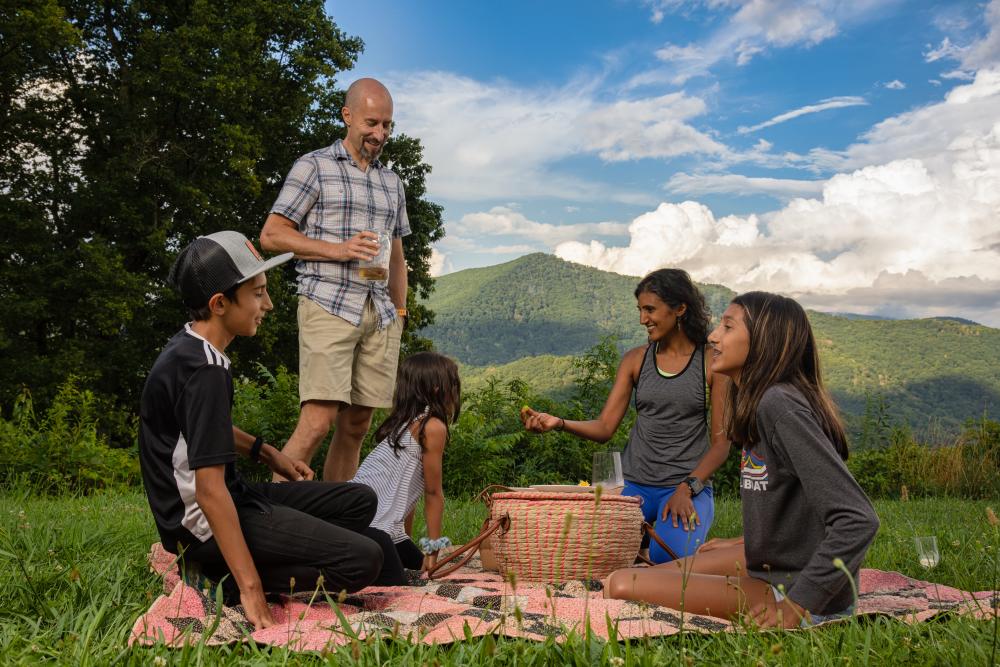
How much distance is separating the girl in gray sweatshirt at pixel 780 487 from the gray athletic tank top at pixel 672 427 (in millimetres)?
1479

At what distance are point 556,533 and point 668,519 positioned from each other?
1111mm

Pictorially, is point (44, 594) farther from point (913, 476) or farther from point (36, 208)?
point (36, 208)

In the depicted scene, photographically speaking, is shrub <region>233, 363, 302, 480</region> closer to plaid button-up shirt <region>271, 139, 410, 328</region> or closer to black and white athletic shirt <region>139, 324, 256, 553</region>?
plaid button-up shirt <region>271, 139, 410, 328</region>

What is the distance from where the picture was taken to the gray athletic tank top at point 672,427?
4.64 meters

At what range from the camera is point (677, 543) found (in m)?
4.44

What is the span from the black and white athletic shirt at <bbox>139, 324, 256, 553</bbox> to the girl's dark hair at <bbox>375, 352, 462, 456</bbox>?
144 centimetres

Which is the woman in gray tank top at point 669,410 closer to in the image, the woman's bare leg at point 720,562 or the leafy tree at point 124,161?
the woman's bare leg at point 720,562

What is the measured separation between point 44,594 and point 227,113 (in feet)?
59.9

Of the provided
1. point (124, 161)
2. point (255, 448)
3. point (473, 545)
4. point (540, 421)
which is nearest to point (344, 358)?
point (540, 421)

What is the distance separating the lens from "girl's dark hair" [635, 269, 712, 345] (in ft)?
15.4

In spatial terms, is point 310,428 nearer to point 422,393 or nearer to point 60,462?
point 422,393

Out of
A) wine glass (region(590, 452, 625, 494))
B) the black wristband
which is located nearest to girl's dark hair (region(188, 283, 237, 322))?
the black wristband

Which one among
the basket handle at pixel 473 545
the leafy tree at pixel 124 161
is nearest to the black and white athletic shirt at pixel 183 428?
the basket handle at pixel 473 545

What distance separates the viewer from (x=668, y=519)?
4.49m
